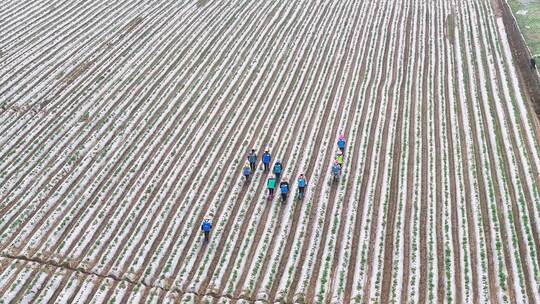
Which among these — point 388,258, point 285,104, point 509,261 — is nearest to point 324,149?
point 285,104

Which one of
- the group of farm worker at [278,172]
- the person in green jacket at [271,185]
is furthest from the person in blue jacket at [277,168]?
the person in green jacket at [271,185]

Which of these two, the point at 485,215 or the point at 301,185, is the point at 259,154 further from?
the point at 485,215

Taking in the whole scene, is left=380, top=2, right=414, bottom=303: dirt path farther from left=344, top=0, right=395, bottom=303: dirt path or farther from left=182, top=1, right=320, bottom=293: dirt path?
left=182, top=1, right=320, bottom=293: dirt path

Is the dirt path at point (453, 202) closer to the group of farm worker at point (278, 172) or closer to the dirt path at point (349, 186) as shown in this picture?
the dirt path at point (349, 186)

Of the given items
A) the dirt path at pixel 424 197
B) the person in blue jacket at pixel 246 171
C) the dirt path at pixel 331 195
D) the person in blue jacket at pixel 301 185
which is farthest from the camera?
the person in blue jacket at pixel 246 171

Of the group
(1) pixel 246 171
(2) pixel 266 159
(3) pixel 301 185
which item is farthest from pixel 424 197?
(1) pixel 246 171
